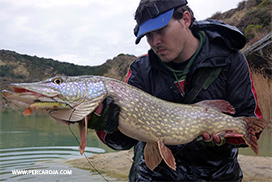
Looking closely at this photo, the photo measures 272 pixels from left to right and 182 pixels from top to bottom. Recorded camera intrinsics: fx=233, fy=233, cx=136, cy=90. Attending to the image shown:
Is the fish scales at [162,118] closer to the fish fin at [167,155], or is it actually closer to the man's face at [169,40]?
the fish fin at [167,155]

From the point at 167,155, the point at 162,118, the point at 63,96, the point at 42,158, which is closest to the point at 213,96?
the point at 162,118

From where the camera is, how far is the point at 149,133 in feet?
6.98

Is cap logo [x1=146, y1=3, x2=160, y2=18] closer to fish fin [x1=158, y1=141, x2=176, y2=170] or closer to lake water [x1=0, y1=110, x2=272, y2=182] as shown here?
fish fin [x1=158, y1=141, x2=176, y2=170]

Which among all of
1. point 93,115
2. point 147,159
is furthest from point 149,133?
point 93,115

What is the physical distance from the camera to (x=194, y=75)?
2.53 meters

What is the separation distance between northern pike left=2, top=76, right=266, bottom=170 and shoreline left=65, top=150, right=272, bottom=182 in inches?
78.5

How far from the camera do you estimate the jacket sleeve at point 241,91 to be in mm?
2422

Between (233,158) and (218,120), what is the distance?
1.79 ft

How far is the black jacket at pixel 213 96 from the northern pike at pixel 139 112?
185 millimetres

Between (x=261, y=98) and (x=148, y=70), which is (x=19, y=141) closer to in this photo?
(x=148, y=70)

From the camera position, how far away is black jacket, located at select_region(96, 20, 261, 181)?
8.00ft

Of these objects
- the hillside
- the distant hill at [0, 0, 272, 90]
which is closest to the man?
the hillside
